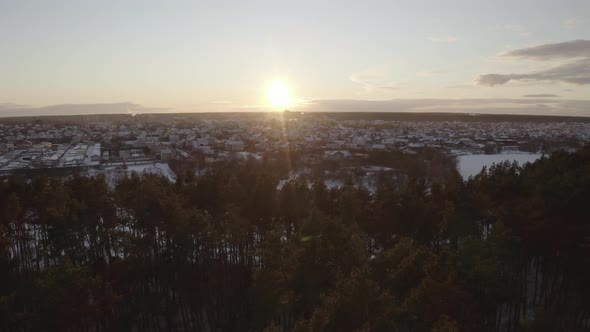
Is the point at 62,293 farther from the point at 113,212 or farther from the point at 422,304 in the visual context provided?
the point at 422,304

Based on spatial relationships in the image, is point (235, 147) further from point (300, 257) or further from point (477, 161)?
point (300, 257)

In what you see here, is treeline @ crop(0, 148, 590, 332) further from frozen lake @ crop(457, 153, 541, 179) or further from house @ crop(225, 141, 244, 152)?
house @ crop(225, 141, 244, 152)

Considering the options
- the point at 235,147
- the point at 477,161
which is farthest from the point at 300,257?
the point at 235,147

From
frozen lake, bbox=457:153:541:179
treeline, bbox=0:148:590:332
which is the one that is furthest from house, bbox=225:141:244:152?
treeline, bbox=0:148:590:332

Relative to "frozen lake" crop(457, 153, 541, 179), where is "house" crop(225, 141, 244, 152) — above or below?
above

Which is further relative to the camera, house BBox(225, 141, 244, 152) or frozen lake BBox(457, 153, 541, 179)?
house BBox(225, 141, 244, 152)

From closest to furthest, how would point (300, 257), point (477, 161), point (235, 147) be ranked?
point (300, 257)
point (477, 161)
point (235, 147)

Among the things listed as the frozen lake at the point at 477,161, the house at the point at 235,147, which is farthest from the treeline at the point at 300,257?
the house at the point at 235,147

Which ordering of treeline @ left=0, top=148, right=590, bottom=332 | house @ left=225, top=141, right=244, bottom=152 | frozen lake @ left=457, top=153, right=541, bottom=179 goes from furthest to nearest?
house @ left=225, top=141, right=244, bottom=152 < frozen lake @ left=457, top=153, right=541, bottom=179 < treeline @ left=0, top=148, right=590, bottom=332
